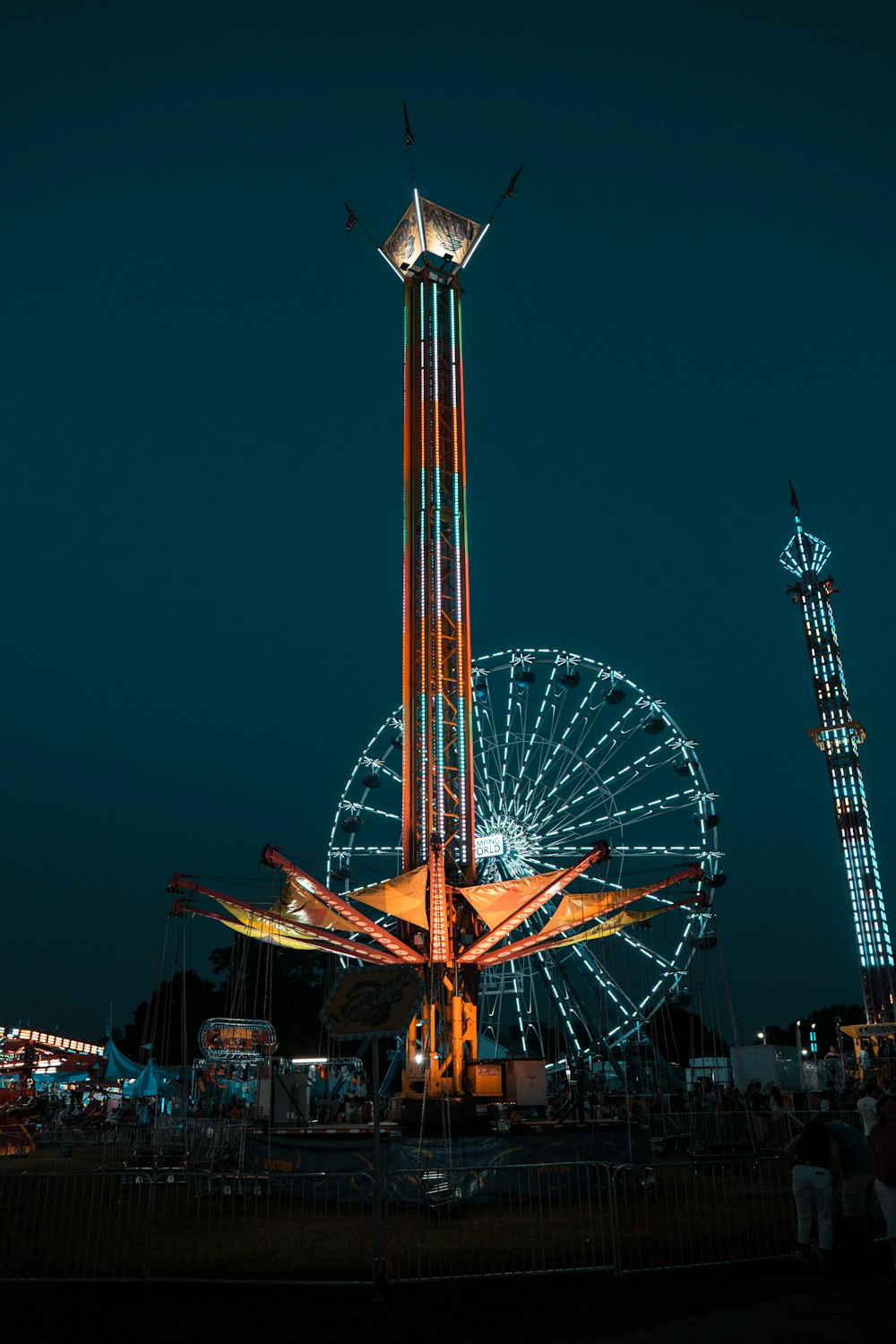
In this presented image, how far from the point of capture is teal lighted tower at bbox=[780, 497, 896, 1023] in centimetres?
4912

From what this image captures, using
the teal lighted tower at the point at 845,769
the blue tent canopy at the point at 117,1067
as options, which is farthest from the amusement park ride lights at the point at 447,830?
the teal lighted tower at the point at 845,769

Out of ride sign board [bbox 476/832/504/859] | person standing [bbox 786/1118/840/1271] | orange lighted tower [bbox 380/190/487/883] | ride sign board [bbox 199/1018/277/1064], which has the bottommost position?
person standing [bbox 786/1118/840/1271]

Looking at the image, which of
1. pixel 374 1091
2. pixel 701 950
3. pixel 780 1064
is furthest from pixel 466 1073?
pixel 780 1064

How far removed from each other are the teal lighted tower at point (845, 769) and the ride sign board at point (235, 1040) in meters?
32.0

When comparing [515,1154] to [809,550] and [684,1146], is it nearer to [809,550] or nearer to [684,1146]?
[684,1146]

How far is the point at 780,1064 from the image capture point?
34250mm

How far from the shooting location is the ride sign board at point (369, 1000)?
16766mm

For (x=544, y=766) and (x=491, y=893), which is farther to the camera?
(x=544, y=766)

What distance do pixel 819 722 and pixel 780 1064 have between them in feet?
82.5

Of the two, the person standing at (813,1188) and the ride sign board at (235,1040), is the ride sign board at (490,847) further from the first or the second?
the person standing at (813,1188)

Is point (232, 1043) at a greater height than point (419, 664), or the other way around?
point (419, 664)

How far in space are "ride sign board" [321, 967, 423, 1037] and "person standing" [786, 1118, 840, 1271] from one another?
8.54m

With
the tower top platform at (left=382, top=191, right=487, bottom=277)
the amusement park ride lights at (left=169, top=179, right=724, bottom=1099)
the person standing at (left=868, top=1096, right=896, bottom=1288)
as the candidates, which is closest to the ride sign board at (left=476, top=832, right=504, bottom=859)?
the amusement park ride lights at (left=169, top=179, right=724, bottom=1099)

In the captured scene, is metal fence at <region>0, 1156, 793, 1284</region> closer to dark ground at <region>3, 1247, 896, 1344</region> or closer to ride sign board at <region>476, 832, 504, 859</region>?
dark ground at <region>3, 1247, 896, 1344</region>
